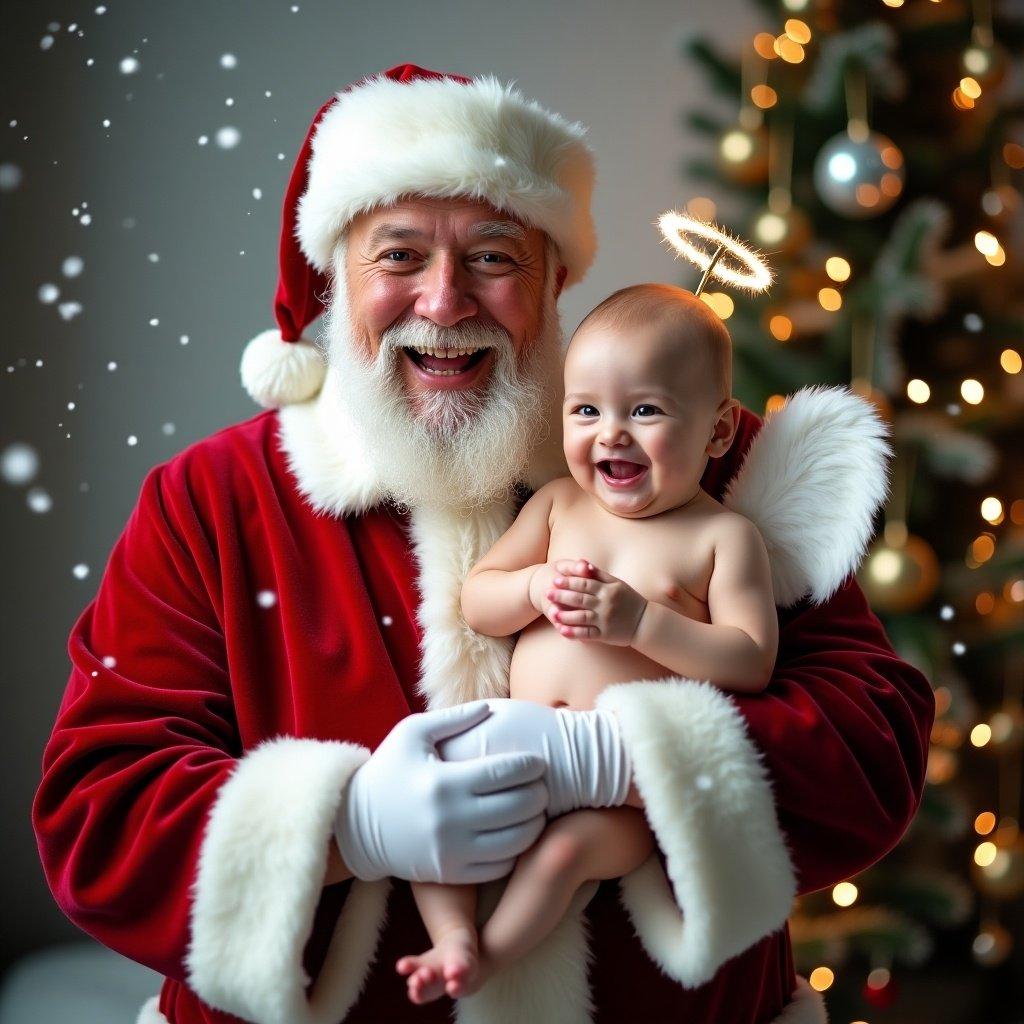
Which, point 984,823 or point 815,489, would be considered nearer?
point 815,489

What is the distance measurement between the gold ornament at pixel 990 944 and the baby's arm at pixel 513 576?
2.08 metres

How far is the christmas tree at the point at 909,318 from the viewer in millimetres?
2701

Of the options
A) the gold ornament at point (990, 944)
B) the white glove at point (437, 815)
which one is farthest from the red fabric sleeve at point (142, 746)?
the gold ornament at point (990, 944)

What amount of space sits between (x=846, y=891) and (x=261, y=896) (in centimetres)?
193

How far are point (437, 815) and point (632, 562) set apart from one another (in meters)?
0.44

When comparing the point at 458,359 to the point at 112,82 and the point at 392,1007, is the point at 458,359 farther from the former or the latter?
the point at 112,82

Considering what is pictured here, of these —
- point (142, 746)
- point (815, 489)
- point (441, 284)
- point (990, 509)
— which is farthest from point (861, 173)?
point (142, 746)

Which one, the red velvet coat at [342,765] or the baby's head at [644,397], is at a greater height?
the baby's head at [644,397]

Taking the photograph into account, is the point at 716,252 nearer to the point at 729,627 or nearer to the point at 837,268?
the point at 729,627

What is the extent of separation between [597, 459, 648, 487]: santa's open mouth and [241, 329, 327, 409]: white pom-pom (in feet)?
2.17

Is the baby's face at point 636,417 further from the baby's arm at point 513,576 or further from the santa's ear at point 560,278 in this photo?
the santa's ear at point 560,278

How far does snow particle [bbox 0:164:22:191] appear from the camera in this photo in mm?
2617

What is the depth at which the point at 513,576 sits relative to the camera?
5.29 feet

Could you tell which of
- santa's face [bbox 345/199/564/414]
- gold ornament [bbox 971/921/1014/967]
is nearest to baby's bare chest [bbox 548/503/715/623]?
santa's face [bbox 345/199/564/414]
